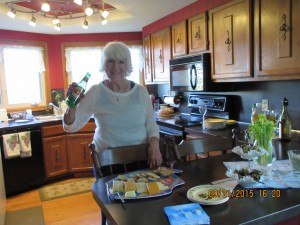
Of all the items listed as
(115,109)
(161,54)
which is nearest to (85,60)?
(161,54)

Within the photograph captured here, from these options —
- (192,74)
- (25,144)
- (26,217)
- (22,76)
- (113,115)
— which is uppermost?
(22,76)

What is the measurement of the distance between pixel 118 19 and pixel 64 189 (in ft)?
7.56

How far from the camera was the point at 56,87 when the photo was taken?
4.27m

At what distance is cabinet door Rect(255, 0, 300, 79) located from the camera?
1.85 meters

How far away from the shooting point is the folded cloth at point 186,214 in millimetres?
795

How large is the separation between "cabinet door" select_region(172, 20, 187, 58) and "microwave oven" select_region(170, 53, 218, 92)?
10 centimetres

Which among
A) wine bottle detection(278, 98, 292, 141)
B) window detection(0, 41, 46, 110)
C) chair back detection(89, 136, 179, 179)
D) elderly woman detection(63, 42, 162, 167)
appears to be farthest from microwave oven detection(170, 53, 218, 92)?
window detection(0, 41, 46, 110)

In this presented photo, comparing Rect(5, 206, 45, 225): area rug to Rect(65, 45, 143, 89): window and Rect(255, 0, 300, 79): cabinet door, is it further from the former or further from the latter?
Rect(255, 0, 300, 79): cabinet door

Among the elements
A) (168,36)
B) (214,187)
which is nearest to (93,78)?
(168,36)

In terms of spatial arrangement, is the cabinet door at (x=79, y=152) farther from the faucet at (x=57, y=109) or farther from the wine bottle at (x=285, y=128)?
the wine bottle at (x=285, y=128)

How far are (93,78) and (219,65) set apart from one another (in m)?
2.41

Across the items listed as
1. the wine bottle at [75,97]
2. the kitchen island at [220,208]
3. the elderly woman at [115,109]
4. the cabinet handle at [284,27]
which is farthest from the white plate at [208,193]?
the cabinet handle at [284,27]

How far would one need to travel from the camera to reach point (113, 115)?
1.55 metres

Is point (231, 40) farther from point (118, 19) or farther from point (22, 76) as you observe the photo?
point (22, 76)
